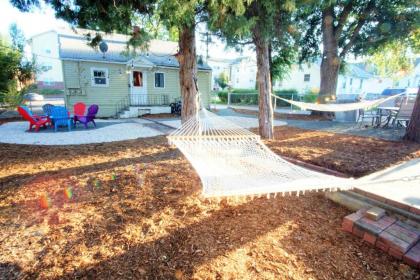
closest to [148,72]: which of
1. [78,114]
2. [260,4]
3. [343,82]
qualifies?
[78,114]

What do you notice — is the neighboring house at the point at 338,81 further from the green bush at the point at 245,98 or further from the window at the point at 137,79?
the window at the point at 137,79

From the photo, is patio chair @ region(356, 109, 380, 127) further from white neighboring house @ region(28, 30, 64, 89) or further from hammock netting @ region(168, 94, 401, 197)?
white neighboring house @ region(28, 30, 64, 89)

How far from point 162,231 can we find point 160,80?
11.4 metres

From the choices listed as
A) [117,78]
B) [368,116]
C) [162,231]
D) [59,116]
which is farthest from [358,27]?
[59,116]

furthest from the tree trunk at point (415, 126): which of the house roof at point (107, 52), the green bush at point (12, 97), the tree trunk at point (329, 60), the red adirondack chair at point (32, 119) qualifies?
the green bush at point (12, 97)

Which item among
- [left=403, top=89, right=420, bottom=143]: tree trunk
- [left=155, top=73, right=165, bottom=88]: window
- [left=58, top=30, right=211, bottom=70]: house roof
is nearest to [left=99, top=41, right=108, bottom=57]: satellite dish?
[left=58, top=30, right=211, bottom=70]: house roof

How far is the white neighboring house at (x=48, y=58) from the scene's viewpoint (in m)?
27.3

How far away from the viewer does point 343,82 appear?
85.9 feet

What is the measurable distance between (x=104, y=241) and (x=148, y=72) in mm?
11298

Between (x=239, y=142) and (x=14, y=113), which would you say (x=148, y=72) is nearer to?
(x=14, y=113)

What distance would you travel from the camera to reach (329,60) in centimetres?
955

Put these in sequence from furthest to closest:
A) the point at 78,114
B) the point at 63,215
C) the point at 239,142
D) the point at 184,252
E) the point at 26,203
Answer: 1. the point at 78,114
2. the point at 239,142
3. the point at 26,203
4. the point at 63,215
5. the point at 184,252

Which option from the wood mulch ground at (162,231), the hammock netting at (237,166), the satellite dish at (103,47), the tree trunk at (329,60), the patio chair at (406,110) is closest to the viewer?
the wood mulch ground at (162,231)

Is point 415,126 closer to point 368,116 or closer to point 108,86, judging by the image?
point 368,116
